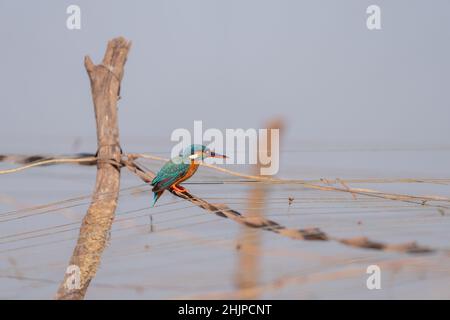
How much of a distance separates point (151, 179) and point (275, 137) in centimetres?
124

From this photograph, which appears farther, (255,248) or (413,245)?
(255,248)

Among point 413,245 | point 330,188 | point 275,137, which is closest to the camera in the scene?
point 413,245

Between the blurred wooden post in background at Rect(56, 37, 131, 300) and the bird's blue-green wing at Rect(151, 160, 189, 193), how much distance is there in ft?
1.34

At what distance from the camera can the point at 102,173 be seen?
25.4 feet

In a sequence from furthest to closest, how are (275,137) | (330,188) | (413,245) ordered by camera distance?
(275,137) → (330,188) → (413,245)

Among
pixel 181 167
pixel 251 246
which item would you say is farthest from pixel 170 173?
pixel 251 246

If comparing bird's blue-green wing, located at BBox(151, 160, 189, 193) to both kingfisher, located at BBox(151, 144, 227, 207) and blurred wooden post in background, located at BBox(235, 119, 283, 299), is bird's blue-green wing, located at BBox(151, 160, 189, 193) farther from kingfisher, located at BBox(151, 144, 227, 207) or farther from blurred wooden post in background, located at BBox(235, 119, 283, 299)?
blurred wooden post in background, located at BBox(235, 119, 283, 299)

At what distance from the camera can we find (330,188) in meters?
7.57

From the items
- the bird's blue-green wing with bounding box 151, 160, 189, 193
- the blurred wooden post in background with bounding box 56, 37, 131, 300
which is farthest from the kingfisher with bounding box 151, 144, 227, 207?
the blurred wooden post in background with bounding box 56, 37, 131, 300

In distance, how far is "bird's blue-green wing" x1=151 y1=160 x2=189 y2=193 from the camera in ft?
24.9

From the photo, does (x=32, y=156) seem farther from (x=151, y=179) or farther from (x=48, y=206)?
(x=151, y=179)

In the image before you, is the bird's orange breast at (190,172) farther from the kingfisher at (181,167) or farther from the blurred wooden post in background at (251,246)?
Result: the blurred wooden post in background at (251,246)
